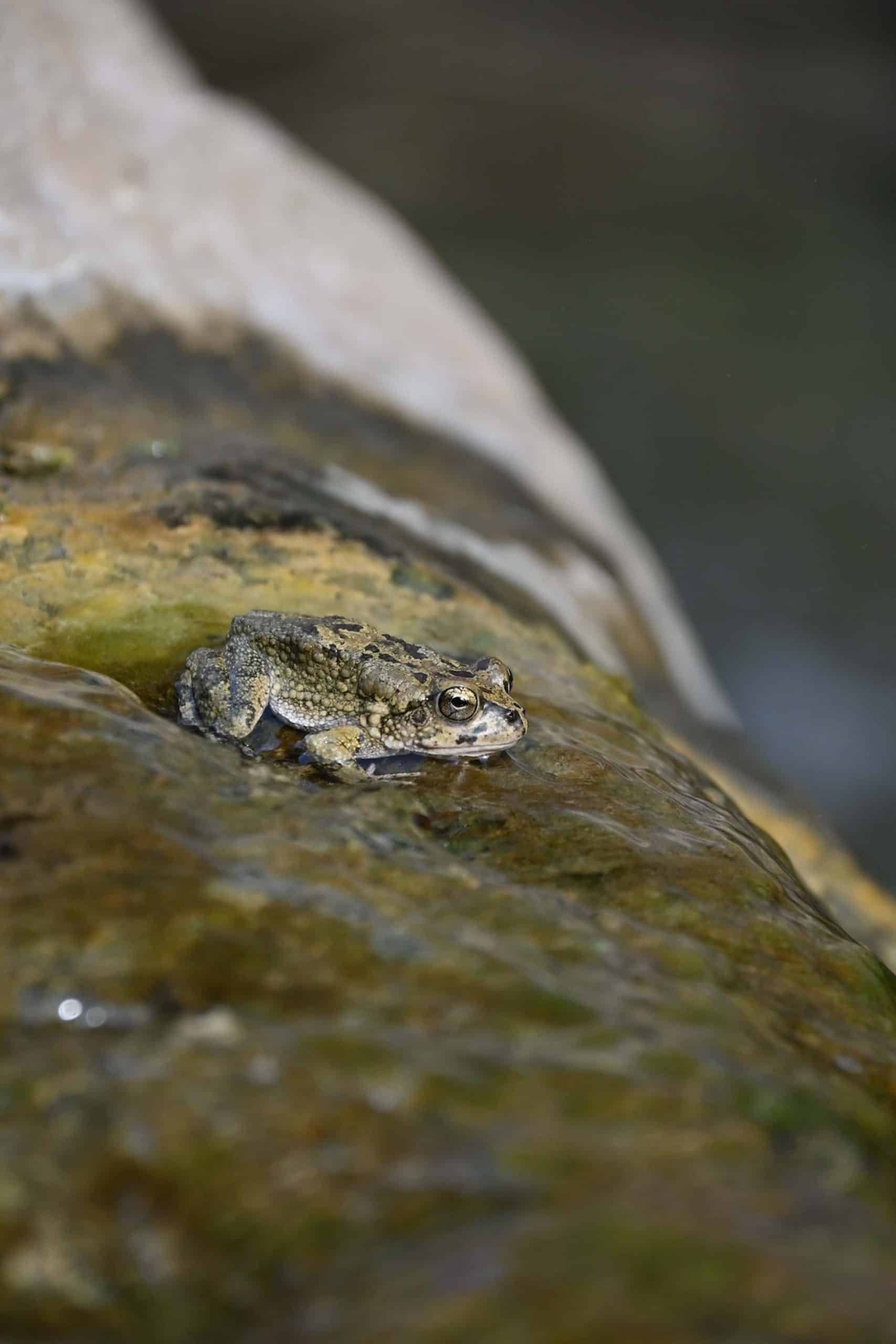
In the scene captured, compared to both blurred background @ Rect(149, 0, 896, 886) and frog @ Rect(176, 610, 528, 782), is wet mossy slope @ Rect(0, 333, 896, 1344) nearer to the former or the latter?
frog @ Rect(176, 610, 528, 782)

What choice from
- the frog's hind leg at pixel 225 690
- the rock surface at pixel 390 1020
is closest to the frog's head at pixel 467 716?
the rock surface at pixel 390 1020

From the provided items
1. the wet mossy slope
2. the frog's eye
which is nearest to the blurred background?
the frog's eye

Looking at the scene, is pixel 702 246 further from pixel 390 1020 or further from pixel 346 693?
pixel 390 1020

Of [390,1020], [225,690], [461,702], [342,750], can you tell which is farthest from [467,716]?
[390,1020]

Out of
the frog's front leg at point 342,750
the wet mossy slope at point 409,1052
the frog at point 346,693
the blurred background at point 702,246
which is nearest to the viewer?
the wet mossy slope at point 409,1052

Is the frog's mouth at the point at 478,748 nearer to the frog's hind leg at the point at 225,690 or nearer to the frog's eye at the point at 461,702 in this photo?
the frog's eye at the point at 461,702

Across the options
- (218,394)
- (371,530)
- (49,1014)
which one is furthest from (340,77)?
(49,1014)
